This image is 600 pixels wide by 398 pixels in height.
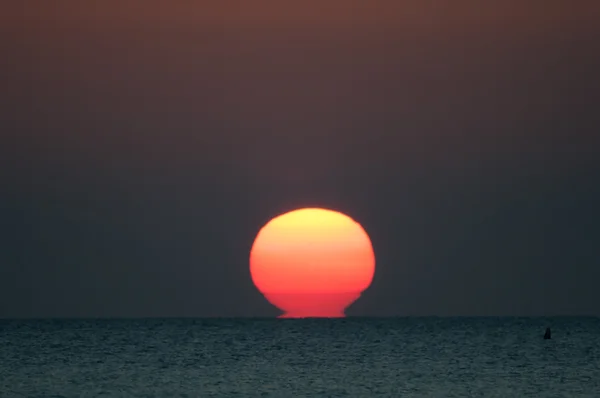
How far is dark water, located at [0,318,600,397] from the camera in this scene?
69.5m

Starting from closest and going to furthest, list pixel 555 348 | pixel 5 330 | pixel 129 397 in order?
pixel 129 397 < pixel 555 348 < pixel 5 330

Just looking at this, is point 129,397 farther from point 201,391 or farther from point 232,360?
point 232,360

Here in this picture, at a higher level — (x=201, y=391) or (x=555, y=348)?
(x=555, y=348)

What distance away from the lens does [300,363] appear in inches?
3634

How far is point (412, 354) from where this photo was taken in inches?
4242

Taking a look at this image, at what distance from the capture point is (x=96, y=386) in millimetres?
72625

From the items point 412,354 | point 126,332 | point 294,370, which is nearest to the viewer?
point 294,370

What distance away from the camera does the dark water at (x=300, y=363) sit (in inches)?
2736

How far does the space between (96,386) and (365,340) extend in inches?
2586

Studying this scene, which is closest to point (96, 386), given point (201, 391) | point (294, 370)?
point (201, 391)

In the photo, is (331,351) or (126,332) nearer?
(331,351)

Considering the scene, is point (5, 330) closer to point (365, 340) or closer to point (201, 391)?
point (365, 340)

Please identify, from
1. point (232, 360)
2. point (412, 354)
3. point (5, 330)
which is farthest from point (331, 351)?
point (5, 330)

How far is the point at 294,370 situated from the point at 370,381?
10.6 meters
